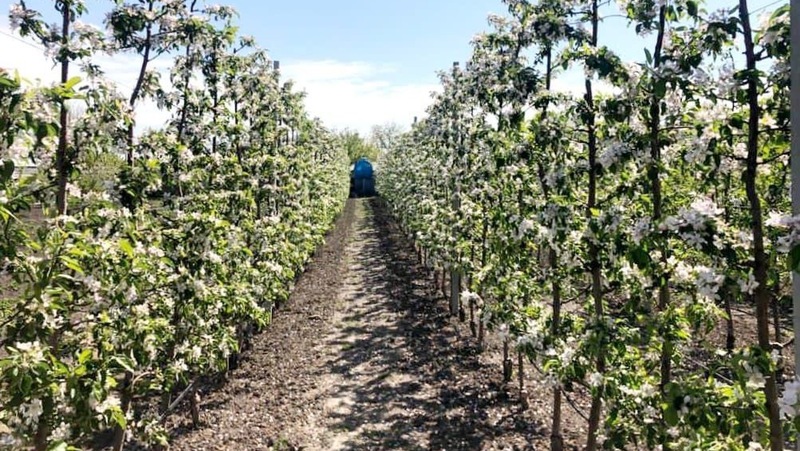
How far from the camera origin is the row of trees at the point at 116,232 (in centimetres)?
342

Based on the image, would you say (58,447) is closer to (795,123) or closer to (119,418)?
(119,418)

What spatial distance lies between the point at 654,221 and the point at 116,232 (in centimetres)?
430

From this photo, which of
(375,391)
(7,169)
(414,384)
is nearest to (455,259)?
(414,384)

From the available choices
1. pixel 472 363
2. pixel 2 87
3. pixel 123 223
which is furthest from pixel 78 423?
pixel 472 363

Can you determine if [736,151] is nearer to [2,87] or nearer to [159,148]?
[2,87]

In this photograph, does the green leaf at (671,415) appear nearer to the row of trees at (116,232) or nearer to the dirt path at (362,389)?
the row of trees at (116,232)

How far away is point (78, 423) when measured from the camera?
414cm

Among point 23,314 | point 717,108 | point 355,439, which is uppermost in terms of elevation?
point 717,108

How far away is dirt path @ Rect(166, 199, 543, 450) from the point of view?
27.3 ft

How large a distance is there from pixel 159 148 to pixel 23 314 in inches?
114

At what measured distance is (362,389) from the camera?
1020cm

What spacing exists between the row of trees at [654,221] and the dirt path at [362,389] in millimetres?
2308

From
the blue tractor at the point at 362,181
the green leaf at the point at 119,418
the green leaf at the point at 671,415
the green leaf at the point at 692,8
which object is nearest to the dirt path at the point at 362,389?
the green leaf at the point at 119,418

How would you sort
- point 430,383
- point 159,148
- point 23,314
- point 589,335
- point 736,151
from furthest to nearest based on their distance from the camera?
point 430,383, point 159,148, point 589,335, point 736,151, point 23,314
